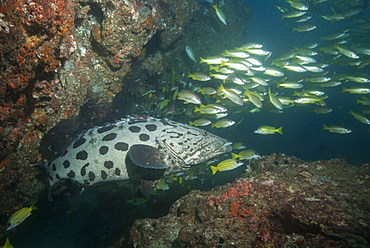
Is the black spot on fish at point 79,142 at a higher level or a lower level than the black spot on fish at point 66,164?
higher

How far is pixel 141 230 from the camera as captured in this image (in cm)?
326

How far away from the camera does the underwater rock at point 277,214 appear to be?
220cm

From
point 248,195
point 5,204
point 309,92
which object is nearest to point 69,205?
point 5,204

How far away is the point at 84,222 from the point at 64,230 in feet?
2.54

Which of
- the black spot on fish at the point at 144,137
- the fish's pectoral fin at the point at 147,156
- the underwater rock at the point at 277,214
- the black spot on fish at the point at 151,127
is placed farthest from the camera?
the black spot on fish at the point at 151,127

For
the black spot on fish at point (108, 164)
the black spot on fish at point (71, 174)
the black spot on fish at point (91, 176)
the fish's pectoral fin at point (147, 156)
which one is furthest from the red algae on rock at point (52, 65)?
the fish's pectoral fin at point (147, 156)

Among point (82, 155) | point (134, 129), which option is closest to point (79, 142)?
point (82, 155)

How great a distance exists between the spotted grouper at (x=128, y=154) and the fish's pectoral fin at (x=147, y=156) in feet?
0.08

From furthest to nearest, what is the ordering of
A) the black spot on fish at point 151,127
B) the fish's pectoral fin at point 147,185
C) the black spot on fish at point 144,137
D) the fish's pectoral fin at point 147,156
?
1. the black spot on fish at point 151,127
2. the black spot on fish at point 144,137
3. the fish's pectoral fin at point 147,185
4. the fish's pectoral fin at point 147,156

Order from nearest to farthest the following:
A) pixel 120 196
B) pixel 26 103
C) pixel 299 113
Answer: pixel 26 103
pixel 120 196
pixel 299 113

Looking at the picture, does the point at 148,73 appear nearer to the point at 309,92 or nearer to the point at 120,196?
the point at 120,196

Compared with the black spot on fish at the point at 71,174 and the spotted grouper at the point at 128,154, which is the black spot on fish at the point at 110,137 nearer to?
the spotted grouper at the point at 128,154

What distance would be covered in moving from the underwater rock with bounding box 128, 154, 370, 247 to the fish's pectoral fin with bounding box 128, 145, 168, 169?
0.99 metres

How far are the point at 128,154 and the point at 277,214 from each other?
327cm
